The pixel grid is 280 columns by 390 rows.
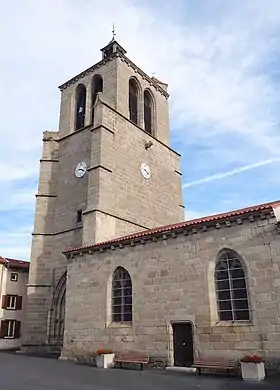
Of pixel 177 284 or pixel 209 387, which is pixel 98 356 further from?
pixel 209 387

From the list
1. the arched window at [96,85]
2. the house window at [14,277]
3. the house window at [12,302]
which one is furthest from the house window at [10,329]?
the arched window at [96,85]

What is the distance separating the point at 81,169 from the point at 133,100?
7.42 metres

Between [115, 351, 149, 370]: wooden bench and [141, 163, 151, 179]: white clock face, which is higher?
[141, 163, 151, 179]: white clock face

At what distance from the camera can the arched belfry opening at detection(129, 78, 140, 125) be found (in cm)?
2600

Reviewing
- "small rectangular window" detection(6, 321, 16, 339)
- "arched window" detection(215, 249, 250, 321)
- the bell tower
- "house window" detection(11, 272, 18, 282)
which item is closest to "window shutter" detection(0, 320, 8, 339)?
"small rectangular window" detection(6, 321, 16, 339)

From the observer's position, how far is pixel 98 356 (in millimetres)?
13672

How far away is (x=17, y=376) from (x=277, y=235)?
29.3ft

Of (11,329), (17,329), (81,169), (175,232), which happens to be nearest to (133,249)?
(175,232)

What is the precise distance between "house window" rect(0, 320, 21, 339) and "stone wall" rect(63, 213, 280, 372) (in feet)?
38.5

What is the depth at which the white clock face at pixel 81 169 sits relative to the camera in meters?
22.5

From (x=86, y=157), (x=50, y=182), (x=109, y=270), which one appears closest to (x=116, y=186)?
(x=86, y=157)

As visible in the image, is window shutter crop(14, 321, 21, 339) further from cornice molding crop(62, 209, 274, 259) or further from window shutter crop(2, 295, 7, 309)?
cornice molding crop(62, 209, 274, 259)

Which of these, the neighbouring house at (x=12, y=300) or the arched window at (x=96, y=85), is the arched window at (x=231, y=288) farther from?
the neighbouring house at (x=12, y=300)

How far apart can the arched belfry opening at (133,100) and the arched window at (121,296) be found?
534 inches
